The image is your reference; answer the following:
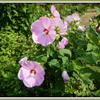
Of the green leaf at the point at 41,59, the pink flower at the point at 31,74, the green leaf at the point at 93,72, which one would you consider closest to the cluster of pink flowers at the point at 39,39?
the pink flower at the point at 31,74

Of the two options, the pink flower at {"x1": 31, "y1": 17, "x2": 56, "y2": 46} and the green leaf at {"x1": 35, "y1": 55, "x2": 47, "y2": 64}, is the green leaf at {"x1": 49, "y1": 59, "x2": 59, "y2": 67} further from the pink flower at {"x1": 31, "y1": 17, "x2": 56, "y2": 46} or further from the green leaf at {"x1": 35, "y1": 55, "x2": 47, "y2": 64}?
the pink flower at {"x1": 31, "y1": 17, "x2": 56, "y2": 46}

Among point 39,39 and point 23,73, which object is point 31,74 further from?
point 39,39

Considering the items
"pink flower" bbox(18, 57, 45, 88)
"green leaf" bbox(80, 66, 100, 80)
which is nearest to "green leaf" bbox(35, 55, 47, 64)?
"pink flower" bbox(18, 57, 45, 88)

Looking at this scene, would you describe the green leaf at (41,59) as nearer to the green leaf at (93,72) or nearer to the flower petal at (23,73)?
the flower petal at (23,73)

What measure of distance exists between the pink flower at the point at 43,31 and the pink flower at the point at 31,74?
17 centimetres

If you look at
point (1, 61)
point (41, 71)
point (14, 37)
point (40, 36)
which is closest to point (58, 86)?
point (41, 71)

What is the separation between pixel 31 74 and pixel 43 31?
313mm

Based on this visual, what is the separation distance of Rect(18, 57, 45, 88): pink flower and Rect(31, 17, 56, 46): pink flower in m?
0.17

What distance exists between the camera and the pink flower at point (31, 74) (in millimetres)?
1807

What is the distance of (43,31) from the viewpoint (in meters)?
1.84

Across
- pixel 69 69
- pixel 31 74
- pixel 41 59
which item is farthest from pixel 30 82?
pixel 69 69

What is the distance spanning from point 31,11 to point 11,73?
200 cm

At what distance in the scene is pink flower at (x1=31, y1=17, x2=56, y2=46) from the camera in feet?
5.81

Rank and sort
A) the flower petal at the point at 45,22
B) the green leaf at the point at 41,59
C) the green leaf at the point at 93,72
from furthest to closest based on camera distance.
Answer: the green leaf at the point at 41,59
the flower petal at the point at 45,22
the green leaf at the point at 93,72
